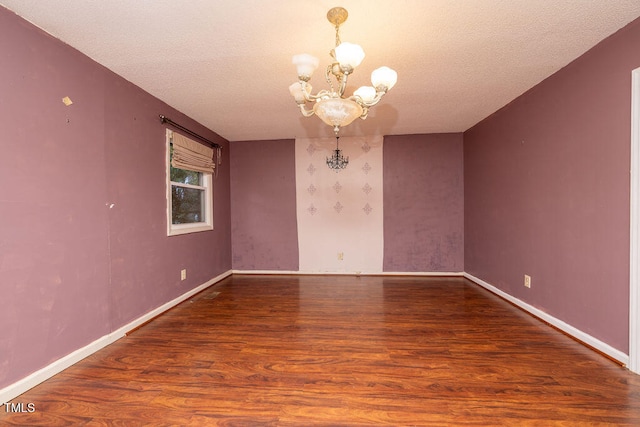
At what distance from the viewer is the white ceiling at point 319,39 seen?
170 cm

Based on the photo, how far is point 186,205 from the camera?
3828 millimetres

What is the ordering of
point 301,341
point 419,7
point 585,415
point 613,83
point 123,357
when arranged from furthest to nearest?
point 301,341, point 123,357, point 613,83, point 419,7, point 585,415

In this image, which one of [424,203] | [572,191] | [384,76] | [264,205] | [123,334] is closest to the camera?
[384,76]

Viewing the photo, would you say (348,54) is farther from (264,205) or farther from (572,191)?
(264,205)

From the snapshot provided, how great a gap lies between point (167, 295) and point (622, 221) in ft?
13.0

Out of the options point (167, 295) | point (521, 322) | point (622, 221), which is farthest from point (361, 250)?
point (622, 221)

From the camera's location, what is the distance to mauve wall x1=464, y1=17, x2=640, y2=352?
1959 mm

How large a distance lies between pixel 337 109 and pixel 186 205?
289 cm

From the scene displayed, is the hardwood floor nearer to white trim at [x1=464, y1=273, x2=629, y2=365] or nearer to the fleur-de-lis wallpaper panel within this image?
white trim at [x1=464, y1=273, x2=629, y2=365]

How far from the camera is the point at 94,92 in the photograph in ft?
7.45

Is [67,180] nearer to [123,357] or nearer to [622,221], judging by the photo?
[123,357]

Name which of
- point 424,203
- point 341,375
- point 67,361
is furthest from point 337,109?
point 424,203

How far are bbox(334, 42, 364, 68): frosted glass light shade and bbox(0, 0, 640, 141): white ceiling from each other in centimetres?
36

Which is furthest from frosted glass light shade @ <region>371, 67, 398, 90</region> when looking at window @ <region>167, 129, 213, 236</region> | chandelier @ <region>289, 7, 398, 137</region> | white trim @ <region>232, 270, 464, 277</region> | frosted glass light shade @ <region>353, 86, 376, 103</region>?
white trim @ <region>232, 270, 464, 277</region>
